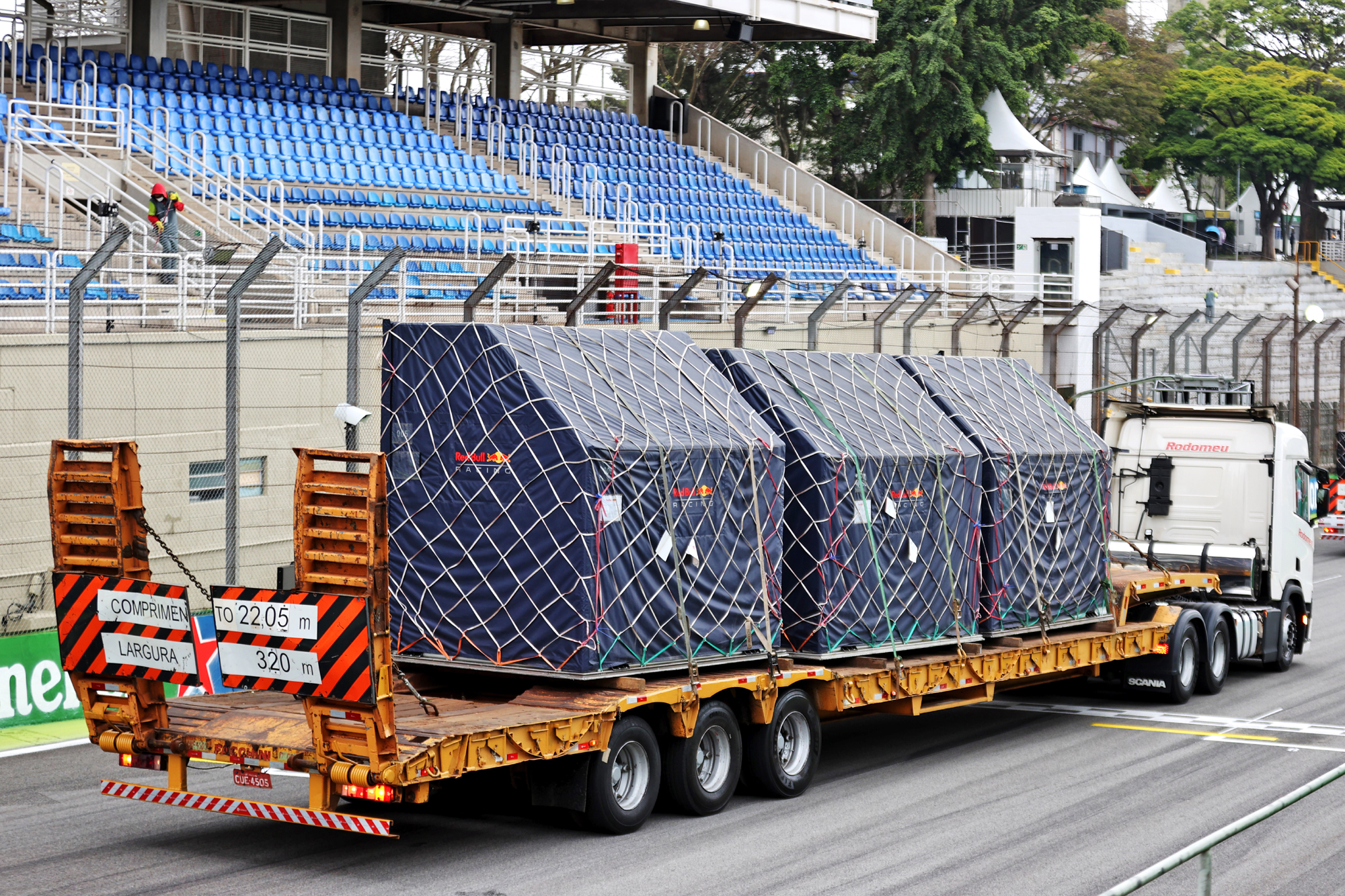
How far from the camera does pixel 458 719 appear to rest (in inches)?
410

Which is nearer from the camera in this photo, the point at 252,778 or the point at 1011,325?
the point at 252,778

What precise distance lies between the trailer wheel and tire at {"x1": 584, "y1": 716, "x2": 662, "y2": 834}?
27.5 feet

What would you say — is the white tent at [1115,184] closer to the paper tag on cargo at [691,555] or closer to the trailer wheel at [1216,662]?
the trailer wheel at [1216,662]

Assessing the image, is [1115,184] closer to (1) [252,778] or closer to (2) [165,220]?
(2) [165,220]

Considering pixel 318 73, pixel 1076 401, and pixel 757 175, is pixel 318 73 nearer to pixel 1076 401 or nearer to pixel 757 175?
pixel 757 175

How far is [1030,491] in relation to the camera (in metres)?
14.9

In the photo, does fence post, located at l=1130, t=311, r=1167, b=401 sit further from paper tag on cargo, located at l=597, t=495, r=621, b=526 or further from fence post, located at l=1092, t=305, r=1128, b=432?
paper tag on cargo, located at l=597, t=495, r=621, b=526

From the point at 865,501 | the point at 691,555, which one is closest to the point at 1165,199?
the point at 865,501

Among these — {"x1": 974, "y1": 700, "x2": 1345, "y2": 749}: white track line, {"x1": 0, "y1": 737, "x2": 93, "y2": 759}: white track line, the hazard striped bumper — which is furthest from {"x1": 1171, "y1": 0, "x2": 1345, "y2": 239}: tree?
the hazard striped bumper

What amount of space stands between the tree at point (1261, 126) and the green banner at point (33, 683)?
6203cm

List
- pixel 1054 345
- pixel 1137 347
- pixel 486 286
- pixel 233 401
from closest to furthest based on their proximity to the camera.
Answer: pixel 233 401 < pixel 486 286 < pixel 1137 347 < pixel 1054 345

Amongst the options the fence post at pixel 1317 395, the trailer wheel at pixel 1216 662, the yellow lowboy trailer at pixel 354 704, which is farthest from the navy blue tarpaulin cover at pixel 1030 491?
the fence post at pixel 1317 395

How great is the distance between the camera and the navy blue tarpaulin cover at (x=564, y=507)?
435 inches

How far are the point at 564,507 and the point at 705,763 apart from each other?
220cm
